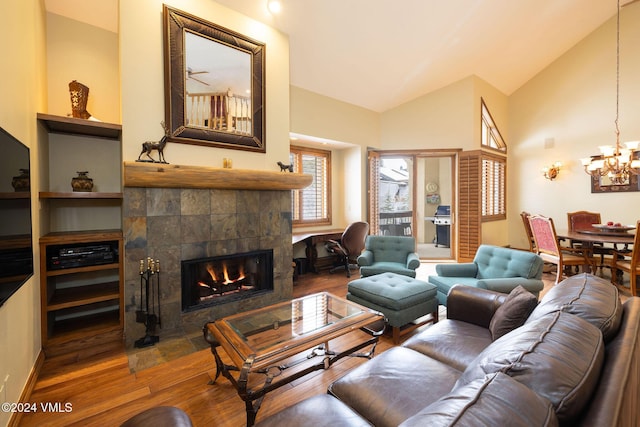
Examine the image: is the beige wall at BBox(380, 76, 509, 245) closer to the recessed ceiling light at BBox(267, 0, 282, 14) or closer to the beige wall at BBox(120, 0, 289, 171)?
the recessed ceiling light at BBox(267, 0, 282, 14)

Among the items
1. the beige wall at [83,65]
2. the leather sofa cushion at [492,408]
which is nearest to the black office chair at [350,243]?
the beige wall at [83,65]

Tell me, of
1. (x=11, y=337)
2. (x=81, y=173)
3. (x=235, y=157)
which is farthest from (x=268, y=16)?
(x=11, y=337)

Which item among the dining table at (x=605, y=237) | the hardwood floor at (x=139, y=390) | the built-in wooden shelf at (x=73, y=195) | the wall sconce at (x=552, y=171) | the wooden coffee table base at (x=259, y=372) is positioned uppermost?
the wall sconce at (x=552, y=171)

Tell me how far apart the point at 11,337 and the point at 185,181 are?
5.14 feet

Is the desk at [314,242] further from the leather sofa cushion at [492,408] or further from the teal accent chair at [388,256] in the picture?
the leather sofa cushion at [492,408]

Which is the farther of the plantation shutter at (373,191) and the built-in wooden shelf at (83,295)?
the plantation shutter at (373,191)

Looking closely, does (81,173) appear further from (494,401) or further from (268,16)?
(494,401)

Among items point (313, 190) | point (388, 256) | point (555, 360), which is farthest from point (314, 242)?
point (555, 360)

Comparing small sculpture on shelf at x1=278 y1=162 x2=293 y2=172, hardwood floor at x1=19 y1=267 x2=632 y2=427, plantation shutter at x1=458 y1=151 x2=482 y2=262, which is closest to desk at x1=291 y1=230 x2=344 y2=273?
small sculpture on shelf at x1=278 y1=162 x2=293 y2=172

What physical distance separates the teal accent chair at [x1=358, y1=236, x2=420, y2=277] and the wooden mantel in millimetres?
1440

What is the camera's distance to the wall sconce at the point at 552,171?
5770mm

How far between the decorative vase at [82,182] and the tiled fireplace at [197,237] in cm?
50

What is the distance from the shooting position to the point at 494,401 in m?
0.69

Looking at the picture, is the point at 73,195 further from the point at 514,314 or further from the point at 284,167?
the point at 514,314
